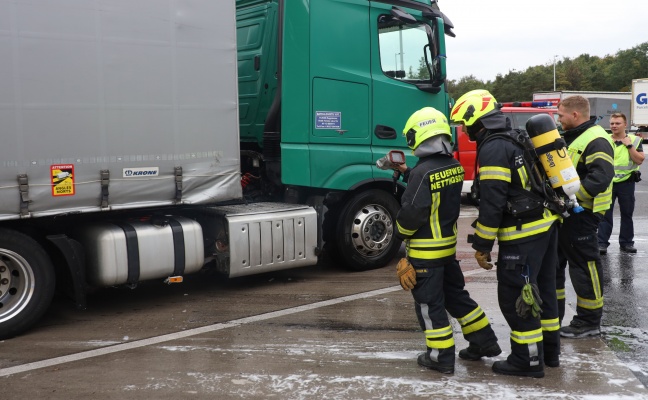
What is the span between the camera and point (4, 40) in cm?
490

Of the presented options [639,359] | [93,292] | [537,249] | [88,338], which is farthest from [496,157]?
[93,292]

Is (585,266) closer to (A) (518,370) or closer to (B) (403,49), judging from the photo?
(A) (518,370)

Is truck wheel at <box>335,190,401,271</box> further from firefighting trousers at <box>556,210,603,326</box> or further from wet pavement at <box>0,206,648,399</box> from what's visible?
firefighting trousers at <box>556,210,603,326</box>

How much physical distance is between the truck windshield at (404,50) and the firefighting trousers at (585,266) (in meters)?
2.98

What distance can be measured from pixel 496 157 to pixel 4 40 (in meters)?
3.45

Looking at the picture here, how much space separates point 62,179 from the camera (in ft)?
17.1

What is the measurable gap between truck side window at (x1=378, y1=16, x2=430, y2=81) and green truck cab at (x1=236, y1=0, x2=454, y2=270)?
0.4 inches

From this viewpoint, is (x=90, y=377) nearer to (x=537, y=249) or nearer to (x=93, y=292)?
(x=93, y=292)

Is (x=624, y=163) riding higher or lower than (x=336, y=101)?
lower

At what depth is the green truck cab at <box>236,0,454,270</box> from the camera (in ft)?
22.4

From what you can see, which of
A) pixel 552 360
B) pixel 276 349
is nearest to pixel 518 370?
pixel 552 360

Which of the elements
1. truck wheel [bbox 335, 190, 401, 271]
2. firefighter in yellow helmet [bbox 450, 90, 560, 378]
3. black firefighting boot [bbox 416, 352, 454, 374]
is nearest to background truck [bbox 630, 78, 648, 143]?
truck wheel [bbox 335, 190, 401, 271]

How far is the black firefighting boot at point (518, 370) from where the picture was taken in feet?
14.3

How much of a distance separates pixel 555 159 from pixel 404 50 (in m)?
3.52
